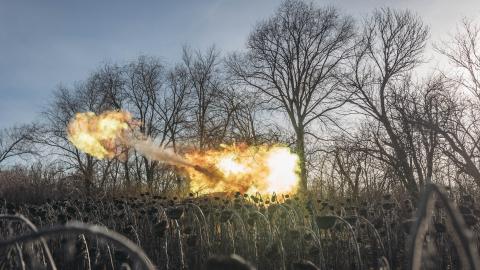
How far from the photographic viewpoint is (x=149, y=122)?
44875 mm

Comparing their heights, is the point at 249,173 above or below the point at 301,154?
below

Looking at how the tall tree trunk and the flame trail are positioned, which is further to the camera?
the tall tree trunk

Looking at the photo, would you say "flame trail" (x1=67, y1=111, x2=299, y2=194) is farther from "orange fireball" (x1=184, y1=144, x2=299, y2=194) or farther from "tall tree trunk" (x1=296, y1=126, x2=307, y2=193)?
"tall tree trunk" (x1=296, y1=126, x2=307, y2=193)

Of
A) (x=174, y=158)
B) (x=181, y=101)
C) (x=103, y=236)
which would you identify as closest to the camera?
(x=103, y=236)

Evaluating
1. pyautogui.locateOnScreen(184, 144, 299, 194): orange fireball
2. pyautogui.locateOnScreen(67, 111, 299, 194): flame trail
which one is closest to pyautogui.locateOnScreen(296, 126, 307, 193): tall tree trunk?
pyautogui.locateOnScreen(184, 144, 299, 194): orange fireball

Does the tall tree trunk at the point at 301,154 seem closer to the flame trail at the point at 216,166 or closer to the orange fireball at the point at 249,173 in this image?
the orange fireball at the point at 249,173

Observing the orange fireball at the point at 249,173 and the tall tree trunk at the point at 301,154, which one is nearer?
the orange fireball at the point at 249,173

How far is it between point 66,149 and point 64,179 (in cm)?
2301

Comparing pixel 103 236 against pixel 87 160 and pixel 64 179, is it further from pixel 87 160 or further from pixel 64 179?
pixel 87 160

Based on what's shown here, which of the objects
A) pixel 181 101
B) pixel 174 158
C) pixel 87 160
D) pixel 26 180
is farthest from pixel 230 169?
pixel 87 160

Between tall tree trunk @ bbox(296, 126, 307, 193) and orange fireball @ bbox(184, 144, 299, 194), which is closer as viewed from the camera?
orange fireball @ bbox(184, 144, 299, 194)

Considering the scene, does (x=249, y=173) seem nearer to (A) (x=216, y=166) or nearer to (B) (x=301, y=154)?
(A) (x=216, y=166)

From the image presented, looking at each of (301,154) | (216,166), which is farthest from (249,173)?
(301,154)

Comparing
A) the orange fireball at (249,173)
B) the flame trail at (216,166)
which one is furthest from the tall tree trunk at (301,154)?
the flame trail at (216,166)
